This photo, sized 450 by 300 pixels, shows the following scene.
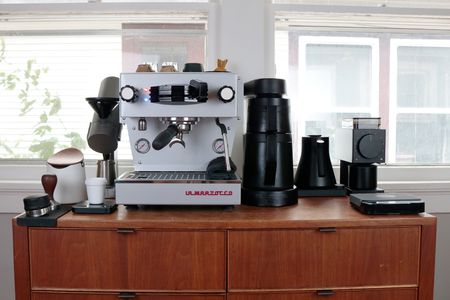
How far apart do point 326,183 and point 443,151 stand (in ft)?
2.42

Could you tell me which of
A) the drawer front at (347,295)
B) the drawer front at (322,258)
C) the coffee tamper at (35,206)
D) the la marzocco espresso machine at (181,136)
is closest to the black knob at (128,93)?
the la marzocco espresso machine at (181,136)

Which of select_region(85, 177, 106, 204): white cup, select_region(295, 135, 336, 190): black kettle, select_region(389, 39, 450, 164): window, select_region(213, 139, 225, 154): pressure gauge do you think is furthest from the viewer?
select_region(389, 39, 450, 164): window

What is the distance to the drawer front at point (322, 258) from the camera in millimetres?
1104

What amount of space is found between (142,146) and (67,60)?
70 centimetres

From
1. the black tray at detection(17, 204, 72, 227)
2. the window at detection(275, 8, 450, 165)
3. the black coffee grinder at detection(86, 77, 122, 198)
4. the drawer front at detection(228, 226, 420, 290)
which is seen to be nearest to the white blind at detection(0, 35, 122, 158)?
the black coffee grinder at detection(86, 77, 122, 198)

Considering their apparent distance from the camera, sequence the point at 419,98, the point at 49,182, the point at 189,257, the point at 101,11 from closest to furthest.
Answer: the point at 189,257 → the point at 49,182 → the point at 101,11 → the point at 419,98

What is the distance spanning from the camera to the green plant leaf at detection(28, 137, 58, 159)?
68.3 inches

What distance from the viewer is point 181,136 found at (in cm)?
127

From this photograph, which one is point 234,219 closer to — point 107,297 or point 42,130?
point 107,297

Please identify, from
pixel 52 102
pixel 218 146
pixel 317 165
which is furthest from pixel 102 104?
pixel 317 165

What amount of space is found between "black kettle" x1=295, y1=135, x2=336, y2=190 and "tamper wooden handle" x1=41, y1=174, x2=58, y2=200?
82cm

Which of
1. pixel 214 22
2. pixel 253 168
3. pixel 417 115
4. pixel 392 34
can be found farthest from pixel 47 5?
pixel 417 115

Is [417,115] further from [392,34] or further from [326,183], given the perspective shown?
[326,183]

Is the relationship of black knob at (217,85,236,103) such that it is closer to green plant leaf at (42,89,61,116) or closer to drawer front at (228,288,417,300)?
drawer front at (228,288,417,300)
